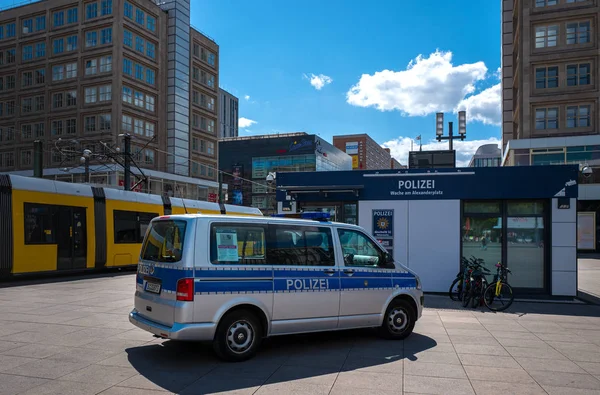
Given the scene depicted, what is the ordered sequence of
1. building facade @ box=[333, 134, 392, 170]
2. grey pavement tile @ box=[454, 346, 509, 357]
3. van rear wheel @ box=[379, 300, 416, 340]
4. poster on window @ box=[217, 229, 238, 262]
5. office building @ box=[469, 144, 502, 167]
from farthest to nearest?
1. building facade @ box=[333, 134, 392, 170]
2. office building @ box=[469, 144, 502, 167]
3. van rear wheel @ box=[379, 300, 416, 340]
4. grey pavement tile @ box=[454, 346, 509, 357]
5. poster on window @ box=[217, 229, 238, 262]

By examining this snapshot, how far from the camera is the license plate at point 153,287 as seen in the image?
5.99 m

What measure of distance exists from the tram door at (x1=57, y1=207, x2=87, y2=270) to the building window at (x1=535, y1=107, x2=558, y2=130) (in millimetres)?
35230

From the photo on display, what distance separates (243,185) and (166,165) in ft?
162

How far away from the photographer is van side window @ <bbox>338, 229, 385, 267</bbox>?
708cm

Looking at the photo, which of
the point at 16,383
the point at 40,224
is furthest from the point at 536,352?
the point at 40,224

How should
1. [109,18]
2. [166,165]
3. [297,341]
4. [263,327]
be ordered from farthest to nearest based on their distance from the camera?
[166,165] < [109,18] < [297,341] < [263,327]

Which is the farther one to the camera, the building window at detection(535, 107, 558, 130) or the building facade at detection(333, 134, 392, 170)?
the building facade at detection(333, 134, 392, 170)

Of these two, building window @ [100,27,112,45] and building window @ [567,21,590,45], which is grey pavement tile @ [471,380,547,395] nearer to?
building window @ [567,21,590,45]

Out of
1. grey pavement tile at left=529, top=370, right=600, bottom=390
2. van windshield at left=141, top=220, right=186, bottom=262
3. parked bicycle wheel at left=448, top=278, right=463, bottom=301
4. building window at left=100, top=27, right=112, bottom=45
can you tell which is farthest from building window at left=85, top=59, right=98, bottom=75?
grey pavement tile at left=529, top=370, right=600, bottom=390

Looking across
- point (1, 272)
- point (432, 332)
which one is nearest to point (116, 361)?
point (432, 332)

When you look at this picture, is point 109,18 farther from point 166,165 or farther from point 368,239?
point 368,239

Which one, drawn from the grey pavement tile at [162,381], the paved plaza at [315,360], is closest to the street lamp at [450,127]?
the paved plaza at [315,360]

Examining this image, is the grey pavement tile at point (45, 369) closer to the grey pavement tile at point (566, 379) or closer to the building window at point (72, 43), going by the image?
the grey pavement tile at point (566, 379)

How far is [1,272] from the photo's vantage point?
13.6 metres
